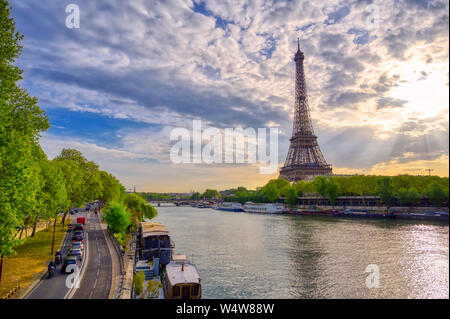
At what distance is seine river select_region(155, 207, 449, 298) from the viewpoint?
27.9 m

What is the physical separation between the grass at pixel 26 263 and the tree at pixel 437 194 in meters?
96.7

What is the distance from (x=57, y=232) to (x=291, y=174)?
135 m

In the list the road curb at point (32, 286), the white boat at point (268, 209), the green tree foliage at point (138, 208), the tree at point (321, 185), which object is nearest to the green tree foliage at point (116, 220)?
the road curb at point (32, 286)

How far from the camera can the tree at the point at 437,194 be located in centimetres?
8644

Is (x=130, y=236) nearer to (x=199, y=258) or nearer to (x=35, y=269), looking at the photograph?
(x=199, y=258)

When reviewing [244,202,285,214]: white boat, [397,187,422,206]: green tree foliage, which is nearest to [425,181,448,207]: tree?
[397,187,422,206]: green tree foliage

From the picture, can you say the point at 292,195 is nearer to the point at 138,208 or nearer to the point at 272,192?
the point at 272,192

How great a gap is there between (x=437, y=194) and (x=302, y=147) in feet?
266

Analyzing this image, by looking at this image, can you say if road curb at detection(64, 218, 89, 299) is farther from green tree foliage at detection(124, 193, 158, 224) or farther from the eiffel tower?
the eiffel tower

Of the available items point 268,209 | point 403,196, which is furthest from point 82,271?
point 268,209

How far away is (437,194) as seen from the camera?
284 feet

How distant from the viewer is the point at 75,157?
72.2m

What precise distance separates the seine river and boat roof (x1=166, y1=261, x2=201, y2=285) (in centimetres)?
339
